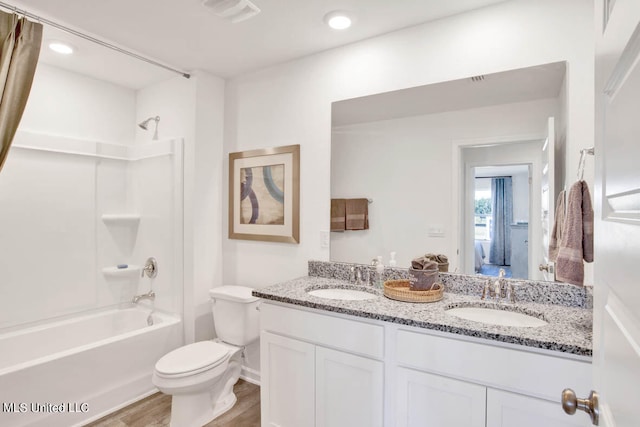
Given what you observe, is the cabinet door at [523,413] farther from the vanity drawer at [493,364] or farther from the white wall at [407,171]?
the white wall at [407,171]

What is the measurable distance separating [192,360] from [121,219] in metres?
1.56

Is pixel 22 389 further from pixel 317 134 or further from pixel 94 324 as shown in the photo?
pixel 317 134

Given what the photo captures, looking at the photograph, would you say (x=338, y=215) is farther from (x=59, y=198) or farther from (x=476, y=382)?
(x=59, y=198)

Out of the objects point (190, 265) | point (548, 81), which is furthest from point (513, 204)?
point (190, 265)

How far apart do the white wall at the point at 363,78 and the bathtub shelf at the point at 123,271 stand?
873 millimetres

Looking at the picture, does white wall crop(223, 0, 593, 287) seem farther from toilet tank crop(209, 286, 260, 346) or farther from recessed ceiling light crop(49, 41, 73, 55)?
recessed ceiling light crop(49, 41, 73, 55)

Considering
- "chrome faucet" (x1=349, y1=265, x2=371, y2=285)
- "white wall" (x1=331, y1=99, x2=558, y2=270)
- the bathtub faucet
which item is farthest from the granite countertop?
the bathtub faucet

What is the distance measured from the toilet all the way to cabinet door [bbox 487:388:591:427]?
1567mm

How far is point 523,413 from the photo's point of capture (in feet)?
3.99

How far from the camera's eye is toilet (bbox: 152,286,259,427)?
199 centimetres

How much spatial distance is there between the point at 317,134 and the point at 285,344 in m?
1.38

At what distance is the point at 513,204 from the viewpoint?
1.76 meters

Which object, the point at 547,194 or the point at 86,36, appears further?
the point at 86,36

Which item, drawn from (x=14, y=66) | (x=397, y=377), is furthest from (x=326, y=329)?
(x=14, y=66)
